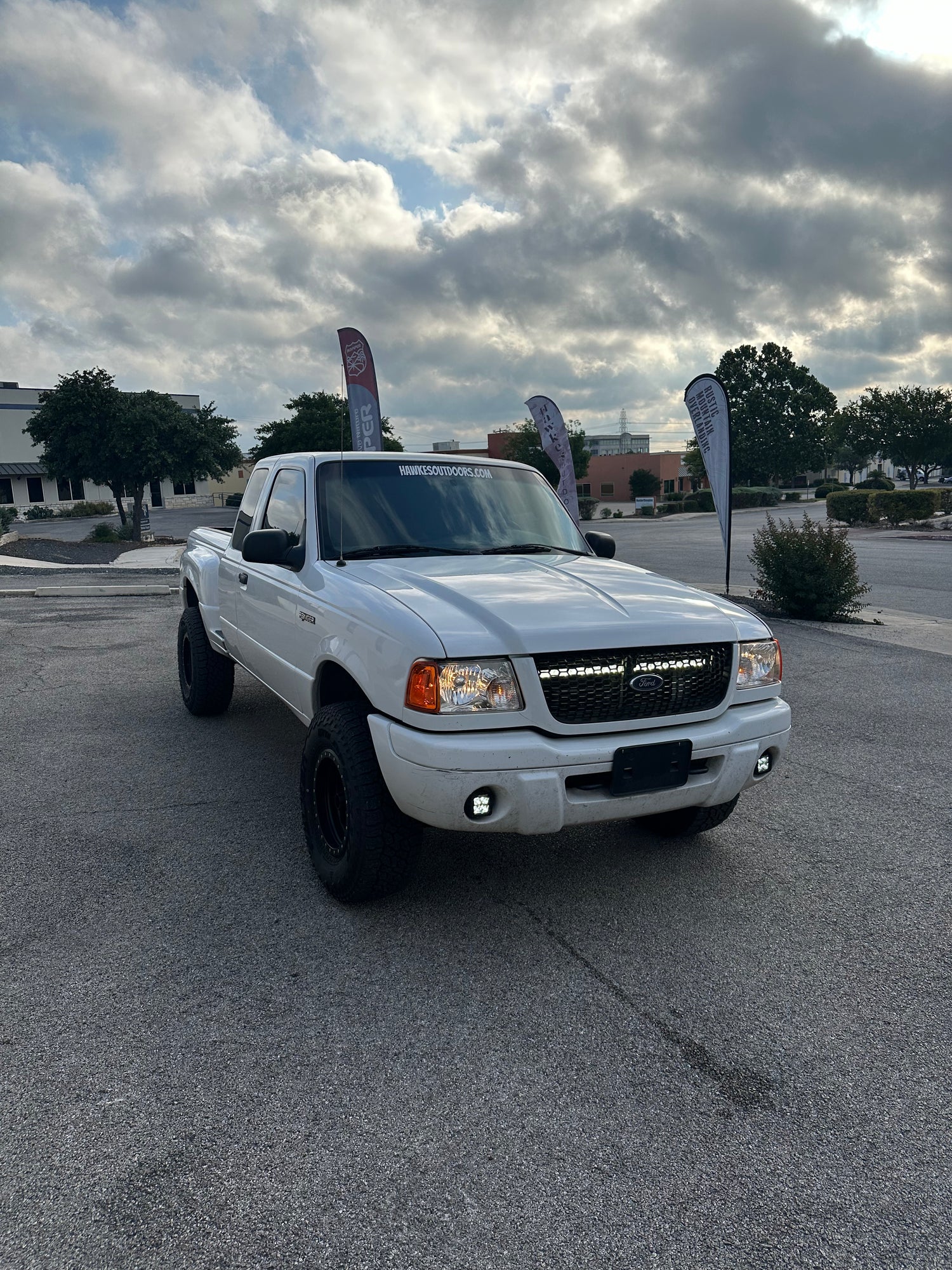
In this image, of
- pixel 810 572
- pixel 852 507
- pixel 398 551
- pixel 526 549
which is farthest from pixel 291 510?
pixel 852 507

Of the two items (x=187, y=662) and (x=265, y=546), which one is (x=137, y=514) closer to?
(x=187, y=662)

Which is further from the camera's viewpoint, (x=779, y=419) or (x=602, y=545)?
(x=779, y=419)

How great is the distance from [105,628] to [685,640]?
9591 mm

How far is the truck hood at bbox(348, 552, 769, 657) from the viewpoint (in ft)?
10.7

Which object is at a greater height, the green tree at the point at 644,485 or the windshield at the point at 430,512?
the green tree at the point at 644,485

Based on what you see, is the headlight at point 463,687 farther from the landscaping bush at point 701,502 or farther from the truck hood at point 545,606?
the landscaping bush at point 701,502

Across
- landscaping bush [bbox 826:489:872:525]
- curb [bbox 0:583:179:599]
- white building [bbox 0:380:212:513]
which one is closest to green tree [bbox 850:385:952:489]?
landscaping bush [bbox 826:489:872:525]

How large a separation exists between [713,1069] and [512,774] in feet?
3.65

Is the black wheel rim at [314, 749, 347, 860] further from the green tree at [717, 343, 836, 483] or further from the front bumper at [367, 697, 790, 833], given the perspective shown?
the green tree at [717, 343, 836, 483]

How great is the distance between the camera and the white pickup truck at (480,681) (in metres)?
3.21

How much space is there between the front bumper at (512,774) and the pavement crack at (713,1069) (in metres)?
0.62

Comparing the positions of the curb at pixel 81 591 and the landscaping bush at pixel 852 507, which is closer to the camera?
the curb at pixel 81 591

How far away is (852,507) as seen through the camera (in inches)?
1511

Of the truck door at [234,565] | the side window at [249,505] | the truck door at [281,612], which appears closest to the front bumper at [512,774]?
the truck door at [281,612]
